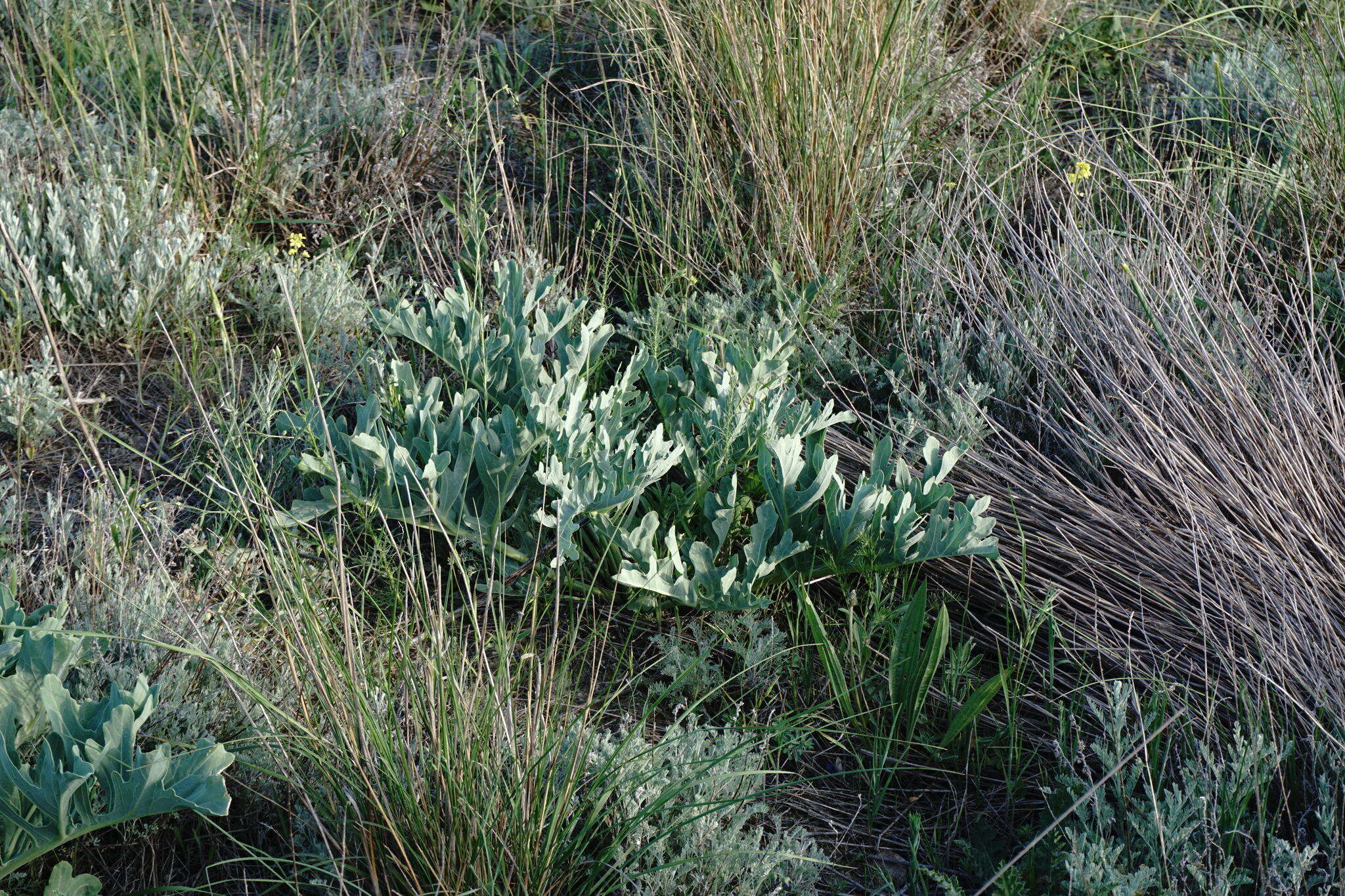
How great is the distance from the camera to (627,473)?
78.9 inches

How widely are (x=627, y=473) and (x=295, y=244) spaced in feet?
4.32

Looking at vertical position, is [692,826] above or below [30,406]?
below

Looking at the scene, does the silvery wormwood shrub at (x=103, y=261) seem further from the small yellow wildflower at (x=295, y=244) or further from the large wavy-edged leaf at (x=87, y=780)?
the large wavy-edged leaf at (x=87, y=780)

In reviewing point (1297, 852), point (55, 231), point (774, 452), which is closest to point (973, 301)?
point (774, 452)

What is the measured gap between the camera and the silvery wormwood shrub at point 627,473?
1986 millimetres

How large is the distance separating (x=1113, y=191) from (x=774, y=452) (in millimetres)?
1786

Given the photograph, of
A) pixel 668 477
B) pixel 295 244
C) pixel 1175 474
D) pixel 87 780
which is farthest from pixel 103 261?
pixel 1175 474

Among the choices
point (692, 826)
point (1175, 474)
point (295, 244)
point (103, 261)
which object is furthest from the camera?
point (295, 244)

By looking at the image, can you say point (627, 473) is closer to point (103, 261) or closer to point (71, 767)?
point (71, 767)

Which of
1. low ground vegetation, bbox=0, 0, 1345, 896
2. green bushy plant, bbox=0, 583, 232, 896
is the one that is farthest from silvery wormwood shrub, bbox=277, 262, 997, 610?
green bushy plant, bbox=0, 583, 232, 896

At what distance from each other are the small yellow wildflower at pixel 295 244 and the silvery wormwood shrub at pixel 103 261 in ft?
0.69

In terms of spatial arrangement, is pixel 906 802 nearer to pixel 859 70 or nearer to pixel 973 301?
pixel 973 301

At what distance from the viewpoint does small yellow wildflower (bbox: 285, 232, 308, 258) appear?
2.78 m

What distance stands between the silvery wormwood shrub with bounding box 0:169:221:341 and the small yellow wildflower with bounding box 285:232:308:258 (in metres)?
0.21
